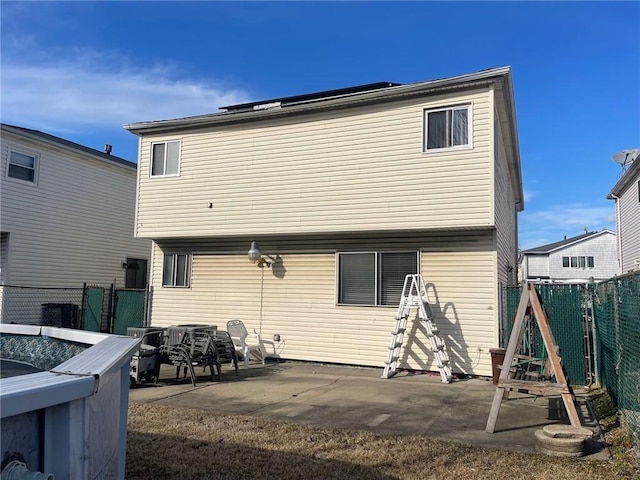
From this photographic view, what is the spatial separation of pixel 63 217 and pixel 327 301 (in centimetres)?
1066

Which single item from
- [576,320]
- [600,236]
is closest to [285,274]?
[576,320]

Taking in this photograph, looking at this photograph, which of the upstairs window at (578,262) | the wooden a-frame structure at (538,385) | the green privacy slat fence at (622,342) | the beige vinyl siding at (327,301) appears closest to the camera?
the green privacy slat fence at (622,342)

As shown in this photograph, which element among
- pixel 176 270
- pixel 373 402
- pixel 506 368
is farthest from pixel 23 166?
pixel 506 368

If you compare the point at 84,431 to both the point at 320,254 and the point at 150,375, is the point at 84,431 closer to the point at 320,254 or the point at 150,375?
the point at 150,375

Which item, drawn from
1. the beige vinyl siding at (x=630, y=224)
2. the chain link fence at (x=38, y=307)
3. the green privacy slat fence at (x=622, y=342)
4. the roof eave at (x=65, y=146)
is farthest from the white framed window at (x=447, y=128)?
the roof eave at (x=65, y=146)

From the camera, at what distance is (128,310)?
13656mm

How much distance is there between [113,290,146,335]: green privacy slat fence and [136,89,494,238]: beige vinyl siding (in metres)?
2.17

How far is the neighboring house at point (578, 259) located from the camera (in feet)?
157

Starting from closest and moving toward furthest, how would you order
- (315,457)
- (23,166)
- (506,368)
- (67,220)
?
1. (315,457)
2. (506,368)
3. (23,166)
4. (67,220)

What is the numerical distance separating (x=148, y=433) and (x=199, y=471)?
1410 mm

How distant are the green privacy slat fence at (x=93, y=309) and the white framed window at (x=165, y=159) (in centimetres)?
444

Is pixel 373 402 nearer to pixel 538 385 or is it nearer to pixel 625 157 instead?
pixel 538 385

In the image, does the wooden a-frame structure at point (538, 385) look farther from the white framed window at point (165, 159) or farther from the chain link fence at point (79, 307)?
the chain link fence at point (79, 307)

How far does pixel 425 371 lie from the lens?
9.98 m
